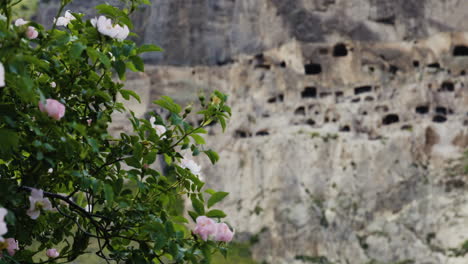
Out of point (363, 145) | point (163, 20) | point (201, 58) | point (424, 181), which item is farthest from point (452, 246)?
point (163, 20)

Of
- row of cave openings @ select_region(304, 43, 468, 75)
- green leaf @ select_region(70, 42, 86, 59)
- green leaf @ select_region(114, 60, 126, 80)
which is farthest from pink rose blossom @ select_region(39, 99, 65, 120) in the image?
row of cave openings @ select_region(304, 43, 468, 75)

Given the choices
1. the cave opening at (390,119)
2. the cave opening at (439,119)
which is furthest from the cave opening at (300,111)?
the cave opening at (439,119)

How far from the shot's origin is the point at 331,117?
24.5 m

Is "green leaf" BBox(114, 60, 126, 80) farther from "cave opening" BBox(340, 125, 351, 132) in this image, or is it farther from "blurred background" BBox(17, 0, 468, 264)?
"cave opening" BBox(340, 125, 351, 132)

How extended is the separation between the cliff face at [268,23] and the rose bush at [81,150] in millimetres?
22475

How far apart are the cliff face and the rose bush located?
73.7 ft

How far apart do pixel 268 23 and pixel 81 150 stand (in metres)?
23.9

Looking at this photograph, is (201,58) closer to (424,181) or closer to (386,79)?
(386,79)

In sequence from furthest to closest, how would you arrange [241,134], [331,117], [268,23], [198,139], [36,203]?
[268,23] < [241,134] < [331,117] < [198,139] < [36,203]

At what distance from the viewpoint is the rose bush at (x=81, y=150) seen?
2.43 meters

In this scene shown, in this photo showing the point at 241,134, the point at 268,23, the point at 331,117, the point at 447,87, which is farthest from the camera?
the point at 268,23

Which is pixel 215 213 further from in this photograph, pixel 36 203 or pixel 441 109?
pixel 441 109

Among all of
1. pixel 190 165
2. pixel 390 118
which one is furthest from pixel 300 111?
pixel 190 165

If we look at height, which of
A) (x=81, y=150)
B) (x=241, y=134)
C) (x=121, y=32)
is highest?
(x=121, y=32)
